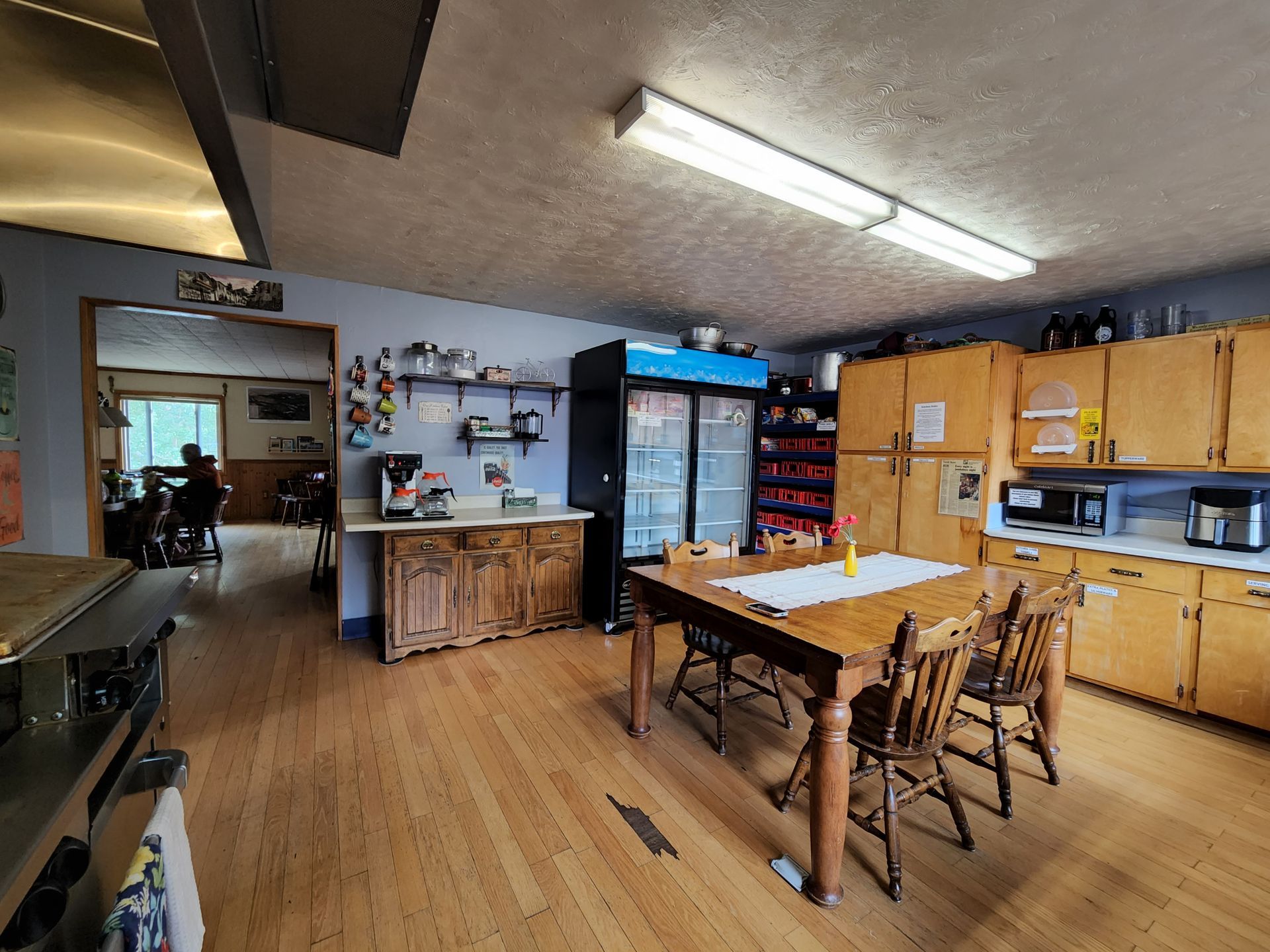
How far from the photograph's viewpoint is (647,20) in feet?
3.85

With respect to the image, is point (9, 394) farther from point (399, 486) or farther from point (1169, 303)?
point (1169, 303)

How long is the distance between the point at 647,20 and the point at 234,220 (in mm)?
1029

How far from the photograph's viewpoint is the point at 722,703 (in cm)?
220

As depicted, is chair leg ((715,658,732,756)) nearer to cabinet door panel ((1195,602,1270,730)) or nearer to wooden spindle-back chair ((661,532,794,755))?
wooden spindle-back chair ((661,532,794,755))

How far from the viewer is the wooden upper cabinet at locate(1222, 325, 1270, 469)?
2396mm

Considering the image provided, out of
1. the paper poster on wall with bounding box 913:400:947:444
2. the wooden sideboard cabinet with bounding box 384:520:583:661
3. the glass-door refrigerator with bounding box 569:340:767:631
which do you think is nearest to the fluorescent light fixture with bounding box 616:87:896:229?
the glass-door refrigerator with bounding box 569:340:767:631

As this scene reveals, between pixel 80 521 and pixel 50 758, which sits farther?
pixel 80 521

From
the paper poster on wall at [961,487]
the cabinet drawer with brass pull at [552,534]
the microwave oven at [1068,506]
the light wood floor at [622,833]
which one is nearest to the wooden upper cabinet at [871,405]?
the paper poster on wall at [961,487]

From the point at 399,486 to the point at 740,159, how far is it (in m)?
2.61

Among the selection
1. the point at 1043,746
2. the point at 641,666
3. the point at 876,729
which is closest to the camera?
the point at 876,729

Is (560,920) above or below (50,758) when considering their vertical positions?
below

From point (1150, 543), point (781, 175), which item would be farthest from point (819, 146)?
point (1150, 543)

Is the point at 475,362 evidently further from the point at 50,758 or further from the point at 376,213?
the point at 50,758

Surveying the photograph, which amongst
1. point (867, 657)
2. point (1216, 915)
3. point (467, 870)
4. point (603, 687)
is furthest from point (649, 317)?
point (1216, 915)
